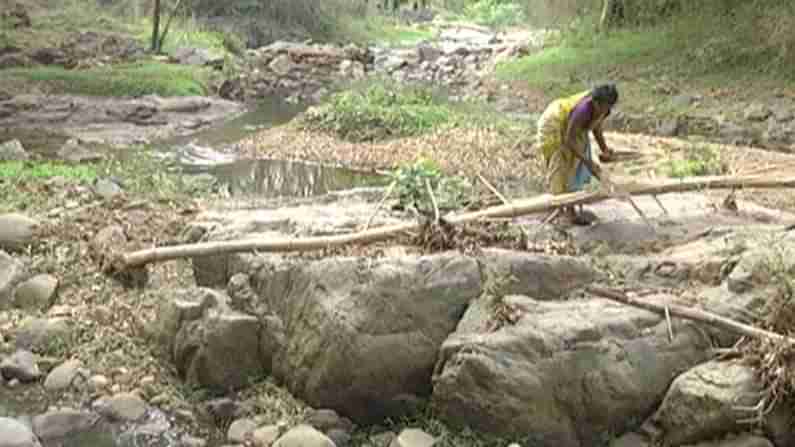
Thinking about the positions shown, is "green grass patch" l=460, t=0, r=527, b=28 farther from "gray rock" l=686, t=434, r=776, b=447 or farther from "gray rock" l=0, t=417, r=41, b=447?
"gray rock" l=0, t=417, r=41, b=447

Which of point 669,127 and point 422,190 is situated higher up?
point 422,190

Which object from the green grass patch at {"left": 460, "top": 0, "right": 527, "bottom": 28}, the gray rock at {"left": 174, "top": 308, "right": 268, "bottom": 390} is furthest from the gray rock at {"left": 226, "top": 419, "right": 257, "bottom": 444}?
the green grass patch at {"left": 460, "top": 0, "right": 527, "bottom": 28}

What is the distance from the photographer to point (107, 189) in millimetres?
10719

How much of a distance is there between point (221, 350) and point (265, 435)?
0.85 meters

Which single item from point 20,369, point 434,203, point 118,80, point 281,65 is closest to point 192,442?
point 20,369

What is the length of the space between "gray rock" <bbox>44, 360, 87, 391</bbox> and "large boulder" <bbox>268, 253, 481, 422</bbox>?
5.24 ft

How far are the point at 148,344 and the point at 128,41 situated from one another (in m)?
20.8

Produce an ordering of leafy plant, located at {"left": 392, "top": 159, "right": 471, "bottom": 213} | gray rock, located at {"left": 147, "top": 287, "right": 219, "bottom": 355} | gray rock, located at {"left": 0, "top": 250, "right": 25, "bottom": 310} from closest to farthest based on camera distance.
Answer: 1. gray rock, located at {"left": 147, "top": 287, "right": 219, "bottom": 355}
2. leafy plant, located at {"left": 392, "top": 159, "right": 471, "bottom": 213}
3. gray rock, located at {"left": 0, "top": 250, "right": 25, "bottom": 310}

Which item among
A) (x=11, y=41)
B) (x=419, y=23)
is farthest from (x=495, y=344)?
(x=419, y=23)

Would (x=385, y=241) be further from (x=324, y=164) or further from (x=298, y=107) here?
(x=298, y=107)

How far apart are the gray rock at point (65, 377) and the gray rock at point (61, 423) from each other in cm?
43

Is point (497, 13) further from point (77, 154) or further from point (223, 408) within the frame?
point (223, 408)

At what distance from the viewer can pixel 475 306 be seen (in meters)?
6.29

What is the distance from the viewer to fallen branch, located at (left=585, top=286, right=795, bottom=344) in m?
5.68
